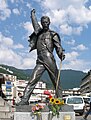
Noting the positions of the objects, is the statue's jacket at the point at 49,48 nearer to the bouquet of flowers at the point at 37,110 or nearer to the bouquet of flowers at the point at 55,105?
the bouquet of flowers at the point at 55,105

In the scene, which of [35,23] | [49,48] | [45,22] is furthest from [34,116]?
[35,23]

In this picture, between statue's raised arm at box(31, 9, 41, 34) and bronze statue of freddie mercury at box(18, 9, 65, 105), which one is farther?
statue's raised arm at box(31, 9, 41, 34)

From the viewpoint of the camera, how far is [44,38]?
33.4ft

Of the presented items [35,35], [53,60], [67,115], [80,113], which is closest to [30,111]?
[67,115]

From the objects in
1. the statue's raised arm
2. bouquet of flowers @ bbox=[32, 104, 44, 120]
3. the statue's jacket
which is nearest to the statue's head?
the statue's jacket

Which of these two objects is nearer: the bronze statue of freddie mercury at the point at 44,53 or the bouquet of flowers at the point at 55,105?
the bouquet of flowers at the point at 55,105

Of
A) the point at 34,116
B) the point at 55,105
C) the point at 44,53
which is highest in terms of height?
the point at 44,53

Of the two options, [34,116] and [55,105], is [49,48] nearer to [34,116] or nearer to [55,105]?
[55,105]

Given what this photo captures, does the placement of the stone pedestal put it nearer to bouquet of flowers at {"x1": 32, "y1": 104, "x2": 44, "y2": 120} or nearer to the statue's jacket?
bouquet of flowers at {"x1": 32, "y1": 104, "x2": 44, "y2": 120}

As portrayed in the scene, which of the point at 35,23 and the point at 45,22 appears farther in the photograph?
the point at 35,23

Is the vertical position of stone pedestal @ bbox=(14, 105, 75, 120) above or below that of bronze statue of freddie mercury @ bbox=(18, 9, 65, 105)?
below

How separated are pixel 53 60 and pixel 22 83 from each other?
141 meters

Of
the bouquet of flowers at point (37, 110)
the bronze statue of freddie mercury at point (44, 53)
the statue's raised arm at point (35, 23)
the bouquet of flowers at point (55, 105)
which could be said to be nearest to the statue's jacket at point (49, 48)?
the bronze statue of freddie mercury at point (44, 53)

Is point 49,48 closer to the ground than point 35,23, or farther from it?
closer to the ground
